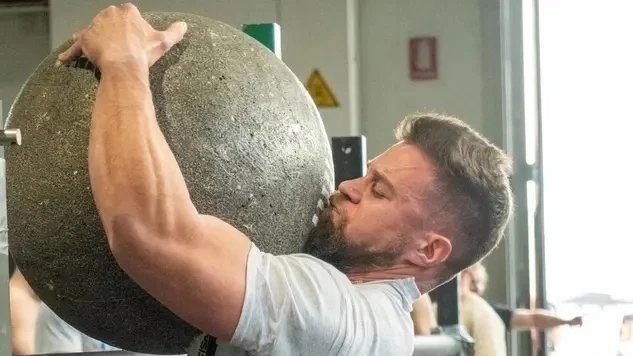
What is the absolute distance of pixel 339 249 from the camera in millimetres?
1312

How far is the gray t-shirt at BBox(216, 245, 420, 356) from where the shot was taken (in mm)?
1119

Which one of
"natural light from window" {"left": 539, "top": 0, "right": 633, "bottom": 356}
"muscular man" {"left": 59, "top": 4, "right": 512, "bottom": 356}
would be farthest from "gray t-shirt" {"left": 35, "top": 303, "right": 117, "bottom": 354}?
"natural light from window" {"left": 539, "top": 0, "right": 633, "bottom": 356}

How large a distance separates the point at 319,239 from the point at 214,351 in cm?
21

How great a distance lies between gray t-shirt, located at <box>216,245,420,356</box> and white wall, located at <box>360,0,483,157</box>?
Answer: 7.71 ft

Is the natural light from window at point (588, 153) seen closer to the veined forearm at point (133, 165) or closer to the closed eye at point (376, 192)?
the closed eye at point (376, 192)

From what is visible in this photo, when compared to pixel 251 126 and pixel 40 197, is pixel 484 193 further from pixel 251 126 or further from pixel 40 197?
pixel 40 197

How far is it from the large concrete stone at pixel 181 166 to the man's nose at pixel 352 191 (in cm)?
8

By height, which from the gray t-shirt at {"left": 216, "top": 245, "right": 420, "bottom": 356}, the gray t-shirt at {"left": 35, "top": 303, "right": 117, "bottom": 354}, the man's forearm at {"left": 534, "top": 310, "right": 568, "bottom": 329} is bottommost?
the man's forearm at {"left": 534, "top": 310, "right": 568, "bottom": 329}

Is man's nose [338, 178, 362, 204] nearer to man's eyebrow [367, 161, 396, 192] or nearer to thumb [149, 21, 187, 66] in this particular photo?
man's eyebrow [367, 161, 396, 192]

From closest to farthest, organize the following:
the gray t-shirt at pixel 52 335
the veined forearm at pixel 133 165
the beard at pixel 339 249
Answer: the veined forearm at pixel 133 165
the beard at pixel 339 249
the gray t-shirt at pixel 52 335

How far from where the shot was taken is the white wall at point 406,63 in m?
3.52

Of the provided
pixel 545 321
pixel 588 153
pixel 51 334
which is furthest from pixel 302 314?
pixel 588 153

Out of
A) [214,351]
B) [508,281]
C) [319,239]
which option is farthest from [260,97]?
[508,281]

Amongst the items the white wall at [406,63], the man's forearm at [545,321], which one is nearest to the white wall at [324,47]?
the white wall at [406,63]
